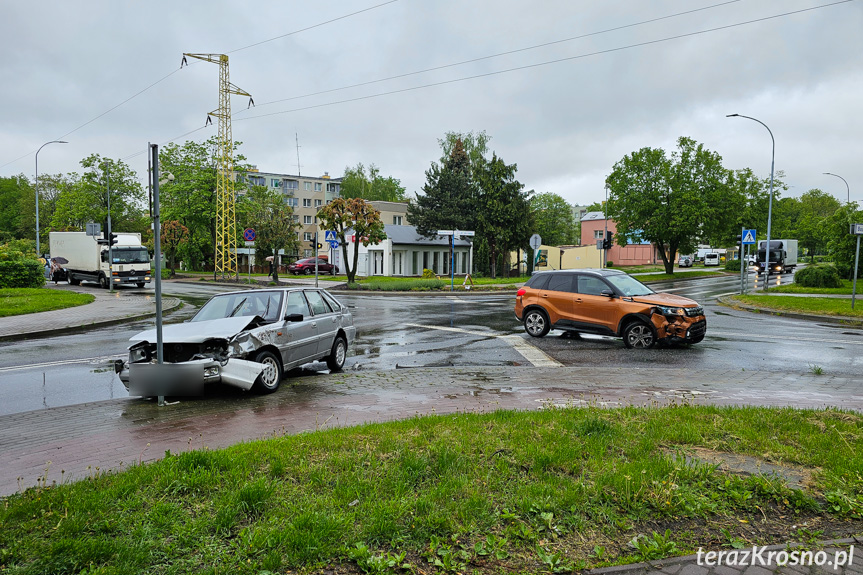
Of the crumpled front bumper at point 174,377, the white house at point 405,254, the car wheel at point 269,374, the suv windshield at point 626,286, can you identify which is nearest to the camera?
the crumpled front bumper at point 174,377

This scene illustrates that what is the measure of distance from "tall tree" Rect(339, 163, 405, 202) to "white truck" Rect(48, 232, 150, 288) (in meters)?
46.5

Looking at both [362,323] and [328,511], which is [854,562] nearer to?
[328,511]

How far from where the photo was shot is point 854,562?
3004 mm

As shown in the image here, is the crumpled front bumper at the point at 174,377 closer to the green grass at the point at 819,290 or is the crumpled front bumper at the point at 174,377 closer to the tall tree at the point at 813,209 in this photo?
the green grass at the point at 819,290

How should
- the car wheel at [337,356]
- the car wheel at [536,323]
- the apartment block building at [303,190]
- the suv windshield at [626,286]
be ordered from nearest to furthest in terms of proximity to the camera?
1. the car wheel at [337,356]
2. the suv windshield at [626,286]
3. the car wheel at [536,323]
4. the apartment block building at [303,190]

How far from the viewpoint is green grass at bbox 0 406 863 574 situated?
3.01 meters

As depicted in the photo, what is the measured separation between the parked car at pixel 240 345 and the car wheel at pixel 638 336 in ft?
20.4

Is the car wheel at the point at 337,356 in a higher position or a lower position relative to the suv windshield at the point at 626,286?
lower

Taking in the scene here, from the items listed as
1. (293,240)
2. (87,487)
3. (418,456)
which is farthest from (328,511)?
(293,240)

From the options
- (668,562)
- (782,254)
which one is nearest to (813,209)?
(782,254)

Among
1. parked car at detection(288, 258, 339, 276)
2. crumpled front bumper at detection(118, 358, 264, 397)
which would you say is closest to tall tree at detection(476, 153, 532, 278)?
parked car at detection(288, 258, 339, 276)

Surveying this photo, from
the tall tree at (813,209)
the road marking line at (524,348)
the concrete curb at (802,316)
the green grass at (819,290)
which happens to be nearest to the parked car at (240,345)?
the road marking line at (524,348)

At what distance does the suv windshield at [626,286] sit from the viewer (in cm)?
1234

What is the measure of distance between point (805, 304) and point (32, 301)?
96.7ft
